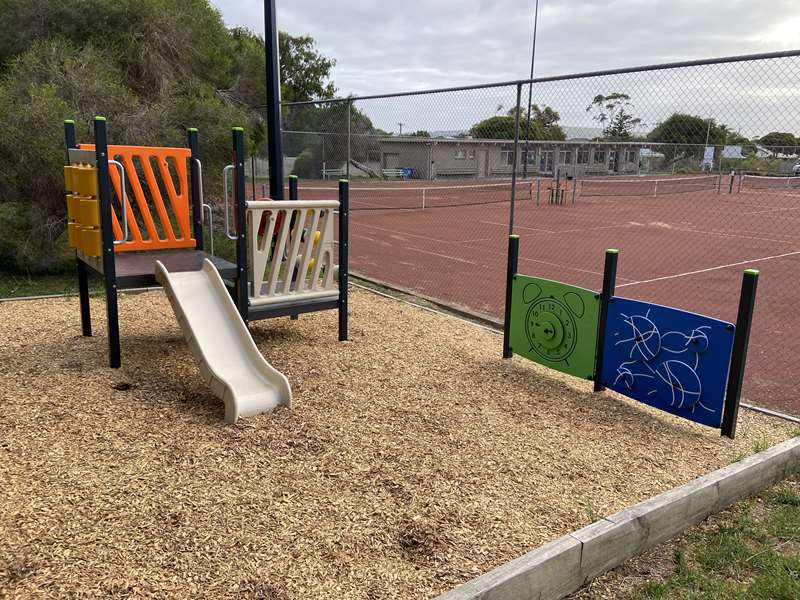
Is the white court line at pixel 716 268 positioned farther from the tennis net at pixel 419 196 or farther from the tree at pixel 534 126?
the tennis net at pixel 419 196

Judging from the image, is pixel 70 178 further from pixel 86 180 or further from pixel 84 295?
pixel 84 295

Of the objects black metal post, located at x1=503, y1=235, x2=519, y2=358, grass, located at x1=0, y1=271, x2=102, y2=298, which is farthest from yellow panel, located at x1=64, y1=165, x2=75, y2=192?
black metal post, located at x1=503, y1=235, x2=519, y2=358

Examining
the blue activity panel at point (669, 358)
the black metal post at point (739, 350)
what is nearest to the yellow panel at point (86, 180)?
the blue activity panel at point (669, 358)

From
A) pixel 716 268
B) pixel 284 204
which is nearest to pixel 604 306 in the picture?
pixel 284 204

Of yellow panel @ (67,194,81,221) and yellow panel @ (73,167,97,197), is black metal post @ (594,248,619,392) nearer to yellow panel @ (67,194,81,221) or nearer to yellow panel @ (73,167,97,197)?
yellow panel @ (73,167,97,197)

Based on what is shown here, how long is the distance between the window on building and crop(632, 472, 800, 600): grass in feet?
40.0

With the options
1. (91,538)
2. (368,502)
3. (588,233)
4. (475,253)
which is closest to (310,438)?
(368,502)

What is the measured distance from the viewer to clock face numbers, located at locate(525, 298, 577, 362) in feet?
16.2

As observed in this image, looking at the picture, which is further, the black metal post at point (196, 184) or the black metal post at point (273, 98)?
the black metal post at point (273, 98)

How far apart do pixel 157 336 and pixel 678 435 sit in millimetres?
4364

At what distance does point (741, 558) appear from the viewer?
302 centimetres

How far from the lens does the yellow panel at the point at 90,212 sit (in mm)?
4941

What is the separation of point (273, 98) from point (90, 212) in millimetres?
3268

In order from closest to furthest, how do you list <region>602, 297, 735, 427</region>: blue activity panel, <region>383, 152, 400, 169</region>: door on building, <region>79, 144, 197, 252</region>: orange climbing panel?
<region>602, 297, 735, 427</region>: blue activity panel → <region>79, 144, 197, 252</region>: orange climbing panel → <region>383, 152, 400, 169</region>: door on building
